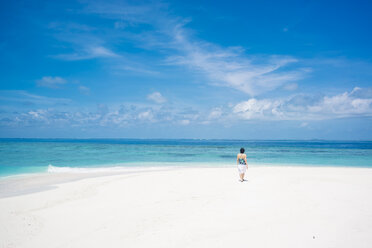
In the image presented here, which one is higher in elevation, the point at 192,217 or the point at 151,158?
the point at 192,217

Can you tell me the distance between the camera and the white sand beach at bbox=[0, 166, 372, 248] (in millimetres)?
5699

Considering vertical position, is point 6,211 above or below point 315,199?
below

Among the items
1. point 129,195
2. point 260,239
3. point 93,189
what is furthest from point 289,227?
point 93,189

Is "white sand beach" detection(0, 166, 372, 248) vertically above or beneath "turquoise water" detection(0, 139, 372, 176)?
above

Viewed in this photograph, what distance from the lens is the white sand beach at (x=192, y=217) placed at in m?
5.70

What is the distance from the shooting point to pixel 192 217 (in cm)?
716

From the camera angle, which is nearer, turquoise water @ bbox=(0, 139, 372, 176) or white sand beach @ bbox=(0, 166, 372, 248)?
white sand beach @ bbox=(0, 166, 372, 248)

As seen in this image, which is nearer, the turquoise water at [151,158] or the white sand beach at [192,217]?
the white sand beach at [192,217]

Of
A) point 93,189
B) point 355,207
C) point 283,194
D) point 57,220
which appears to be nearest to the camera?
point 57,220

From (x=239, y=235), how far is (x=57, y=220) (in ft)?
17.9

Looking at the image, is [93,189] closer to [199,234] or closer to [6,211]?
[6,211]

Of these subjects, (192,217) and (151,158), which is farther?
(151,158)

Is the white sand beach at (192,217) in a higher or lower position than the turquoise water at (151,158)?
higher

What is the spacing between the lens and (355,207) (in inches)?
313
